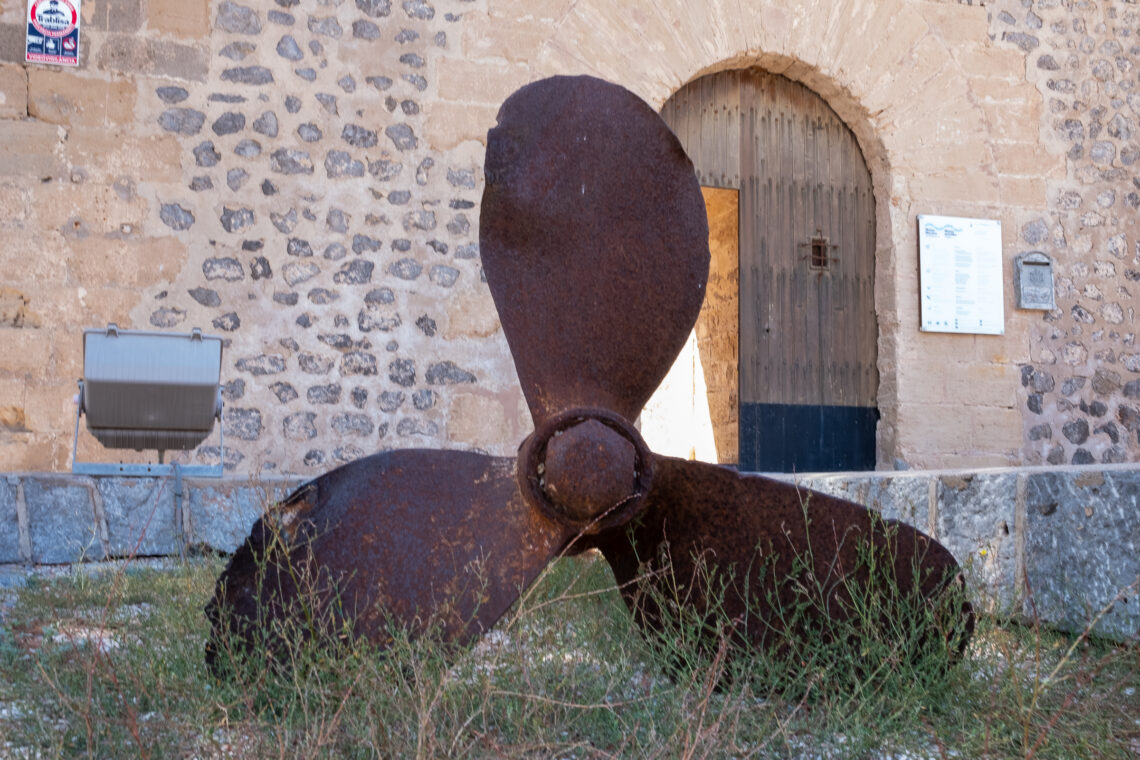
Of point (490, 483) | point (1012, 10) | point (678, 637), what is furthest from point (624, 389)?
point (1012, 10)

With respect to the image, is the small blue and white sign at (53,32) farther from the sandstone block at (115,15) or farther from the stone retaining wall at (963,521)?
the stone retaining wall at (963,521)

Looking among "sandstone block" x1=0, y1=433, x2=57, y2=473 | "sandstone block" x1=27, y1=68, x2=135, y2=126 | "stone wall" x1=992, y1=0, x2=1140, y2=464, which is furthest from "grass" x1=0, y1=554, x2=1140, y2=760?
"stone wall" x1=992, y1=0, x2=1140, y2=464

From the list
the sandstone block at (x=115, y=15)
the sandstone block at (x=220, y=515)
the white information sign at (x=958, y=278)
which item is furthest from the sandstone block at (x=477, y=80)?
the white information sign at (x=958, y=278)

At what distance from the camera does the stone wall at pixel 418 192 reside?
194 inches

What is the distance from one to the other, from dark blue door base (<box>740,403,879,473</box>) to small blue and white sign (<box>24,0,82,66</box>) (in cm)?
395

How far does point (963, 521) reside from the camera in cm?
315

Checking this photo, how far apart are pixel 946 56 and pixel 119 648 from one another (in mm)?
5514

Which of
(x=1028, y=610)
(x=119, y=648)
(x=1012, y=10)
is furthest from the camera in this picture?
(x=1012, y=10)

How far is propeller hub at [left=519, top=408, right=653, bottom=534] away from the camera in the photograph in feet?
6.60

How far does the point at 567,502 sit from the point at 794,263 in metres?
4.42

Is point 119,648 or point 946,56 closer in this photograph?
point 119,648

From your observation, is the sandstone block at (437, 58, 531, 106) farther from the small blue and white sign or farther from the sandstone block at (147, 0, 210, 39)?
the small blue and white sign

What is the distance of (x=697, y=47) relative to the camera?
5.73m

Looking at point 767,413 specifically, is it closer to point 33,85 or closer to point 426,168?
point 426,168
